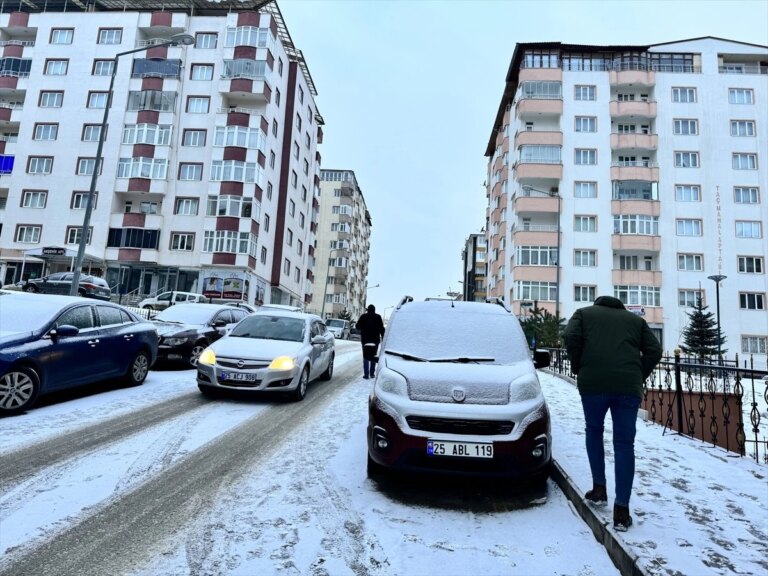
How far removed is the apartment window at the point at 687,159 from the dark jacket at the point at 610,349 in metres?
44.9

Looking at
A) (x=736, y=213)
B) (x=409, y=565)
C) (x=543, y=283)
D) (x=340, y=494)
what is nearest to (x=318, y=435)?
(x=340, y=494)

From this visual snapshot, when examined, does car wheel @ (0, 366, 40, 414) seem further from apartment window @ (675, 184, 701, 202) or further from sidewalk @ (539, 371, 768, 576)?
apartment window @ (675, 184, 701, 202)

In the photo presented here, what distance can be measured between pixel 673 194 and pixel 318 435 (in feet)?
144

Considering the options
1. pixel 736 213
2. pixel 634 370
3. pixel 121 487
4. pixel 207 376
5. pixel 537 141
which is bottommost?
pixel 121 487

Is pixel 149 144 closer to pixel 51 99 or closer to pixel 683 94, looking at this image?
pixel 51 99

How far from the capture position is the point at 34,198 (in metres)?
39.4

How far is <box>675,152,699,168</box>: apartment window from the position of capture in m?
40.9

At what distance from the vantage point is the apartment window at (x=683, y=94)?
41.8 meters

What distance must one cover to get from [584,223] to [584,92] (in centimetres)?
1225

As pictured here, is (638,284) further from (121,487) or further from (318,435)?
(121,487)

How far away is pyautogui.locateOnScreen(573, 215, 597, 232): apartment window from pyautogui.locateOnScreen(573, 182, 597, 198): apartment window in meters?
1.98

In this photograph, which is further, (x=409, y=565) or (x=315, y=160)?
(x=315, y=160)

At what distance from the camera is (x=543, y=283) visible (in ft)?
130

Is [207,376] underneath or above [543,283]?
underneath
